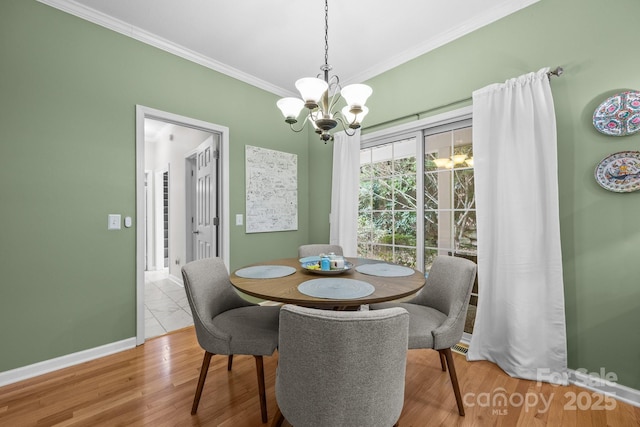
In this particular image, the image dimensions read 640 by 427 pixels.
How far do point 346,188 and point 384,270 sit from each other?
1489 millimetres

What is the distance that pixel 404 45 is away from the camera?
2541 millimetres

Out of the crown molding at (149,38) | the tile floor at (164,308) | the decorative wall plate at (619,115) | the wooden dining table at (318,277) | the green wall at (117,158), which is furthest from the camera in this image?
the tile floor at (164,308)

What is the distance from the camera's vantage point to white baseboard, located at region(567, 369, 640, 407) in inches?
63.2

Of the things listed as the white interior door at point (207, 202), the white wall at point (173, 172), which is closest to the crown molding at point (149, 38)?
the white interior door at point (207, 202)

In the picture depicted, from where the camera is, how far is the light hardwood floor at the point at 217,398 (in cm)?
149

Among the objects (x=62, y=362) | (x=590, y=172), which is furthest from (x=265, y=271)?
(x=590, y=172)

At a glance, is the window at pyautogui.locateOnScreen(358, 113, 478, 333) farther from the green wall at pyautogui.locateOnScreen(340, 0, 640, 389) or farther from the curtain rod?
the green wall at pyautogui.locateOnScreen(340, 0, 640, 389)

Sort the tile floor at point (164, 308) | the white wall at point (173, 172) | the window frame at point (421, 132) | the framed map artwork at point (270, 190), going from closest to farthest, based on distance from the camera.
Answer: the window frame at point (421, 132) → the tile floor at point (164, 308) → the framed map artwork at point (270, 190) → the white wall at point (173, 172)

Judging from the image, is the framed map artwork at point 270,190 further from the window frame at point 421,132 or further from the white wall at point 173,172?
the window frame at point 421,132

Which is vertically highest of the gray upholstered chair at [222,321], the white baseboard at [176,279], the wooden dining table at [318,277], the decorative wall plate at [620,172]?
the decorative wall plate at [620,172]

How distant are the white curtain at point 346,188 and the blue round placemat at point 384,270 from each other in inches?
44.6

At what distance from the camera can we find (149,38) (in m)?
2.37

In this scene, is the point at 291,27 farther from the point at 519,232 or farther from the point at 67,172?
the point at 519,232

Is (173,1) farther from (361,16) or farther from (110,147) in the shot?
(361,16)
